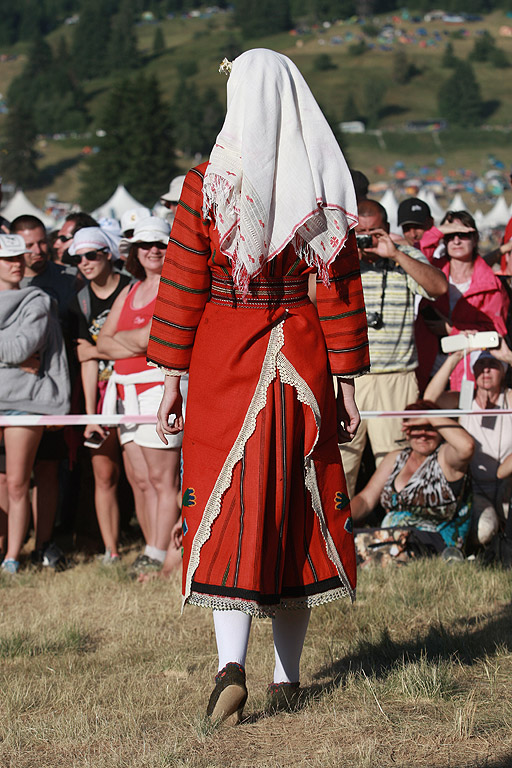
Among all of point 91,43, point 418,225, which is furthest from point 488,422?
point 91,43

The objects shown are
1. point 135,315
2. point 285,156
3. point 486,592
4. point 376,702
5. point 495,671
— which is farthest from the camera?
point 135,315

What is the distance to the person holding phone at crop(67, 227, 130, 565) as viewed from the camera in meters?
6.20

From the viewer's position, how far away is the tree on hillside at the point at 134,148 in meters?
67.2

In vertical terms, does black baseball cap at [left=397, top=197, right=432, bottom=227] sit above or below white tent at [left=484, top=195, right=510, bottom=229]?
above

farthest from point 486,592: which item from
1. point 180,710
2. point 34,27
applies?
point 34,27

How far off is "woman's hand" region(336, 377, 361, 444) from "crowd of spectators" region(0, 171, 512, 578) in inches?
80.5

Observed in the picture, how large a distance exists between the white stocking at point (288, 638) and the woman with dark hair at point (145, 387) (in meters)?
2.19

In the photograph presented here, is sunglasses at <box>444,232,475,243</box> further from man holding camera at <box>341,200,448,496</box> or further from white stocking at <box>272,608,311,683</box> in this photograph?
white stocking at <box>272,608,311,683</box>

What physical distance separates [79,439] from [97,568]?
80 cm

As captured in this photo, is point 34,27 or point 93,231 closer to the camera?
point 93,231

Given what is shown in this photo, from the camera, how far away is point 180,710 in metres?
3.73

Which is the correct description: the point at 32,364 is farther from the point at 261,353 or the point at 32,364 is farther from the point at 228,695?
the point at 228,695

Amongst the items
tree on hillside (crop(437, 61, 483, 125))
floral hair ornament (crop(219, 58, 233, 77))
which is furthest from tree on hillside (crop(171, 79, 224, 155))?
floral hair ornament (crop(219, 58, 233, 77))

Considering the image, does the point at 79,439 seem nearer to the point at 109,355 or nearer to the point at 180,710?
the point at 109,355
